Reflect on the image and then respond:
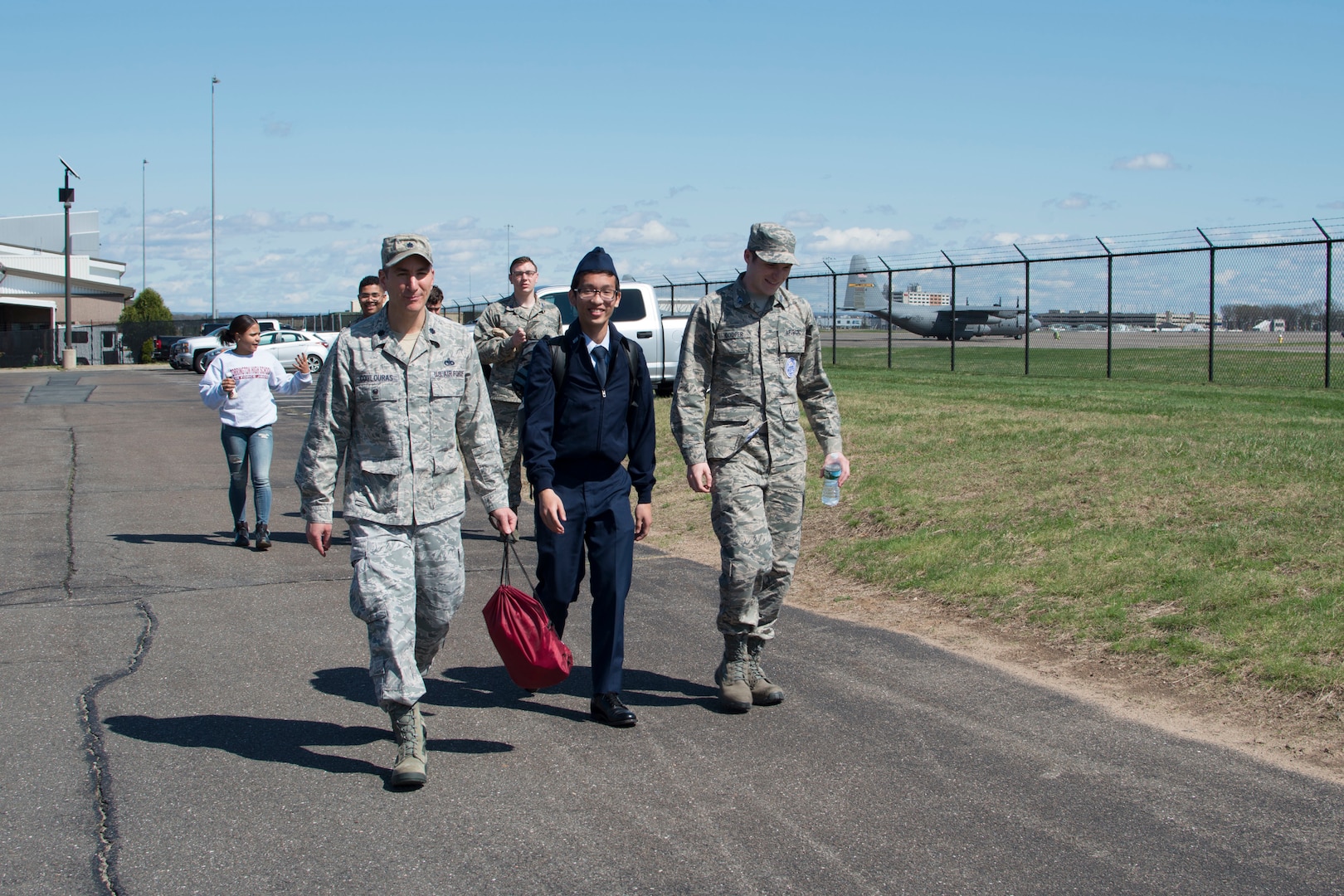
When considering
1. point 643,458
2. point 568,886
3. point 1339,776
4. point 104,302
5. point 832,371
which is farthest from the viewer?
point 104,302

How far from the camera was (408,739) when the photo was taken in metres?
4.50

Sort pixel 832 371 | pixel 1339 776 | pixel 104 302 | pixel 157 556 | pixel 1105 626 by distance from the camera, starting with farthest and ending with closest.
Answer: pixel 104 302 → pixel 832 371 → pixel 157 556 → pixel 1105 626 → pixel 1339 776

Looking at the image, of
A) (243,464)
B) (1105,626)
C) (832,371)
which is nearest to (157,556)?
(243,464)

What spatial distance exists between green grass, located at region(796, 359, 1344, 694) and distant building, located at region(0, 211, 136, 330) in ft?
172

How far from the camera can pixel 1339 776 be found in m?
4.54

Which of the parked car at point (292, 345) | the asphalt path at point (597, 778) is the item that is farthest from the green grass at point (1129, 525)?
the parked car at point (292, 345)

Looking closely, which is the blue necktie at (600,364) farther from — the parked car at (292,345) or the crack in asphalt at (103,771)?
the parked car at (292,345)

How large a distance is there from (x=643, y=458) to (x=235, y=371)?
5.24m

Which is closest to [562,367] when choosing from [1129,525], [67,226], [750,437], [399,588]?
[750,437]

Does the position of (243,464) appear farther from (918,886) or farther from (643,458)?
(918,886)

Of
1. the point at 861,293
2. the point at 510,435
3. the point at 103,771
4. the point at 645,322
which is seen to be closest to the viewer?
the point at 103,771

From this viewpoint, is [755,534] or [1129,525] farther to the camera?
[1129,525]

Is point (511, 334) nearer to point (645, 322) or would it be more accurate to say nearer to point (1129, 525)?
point (1129, 525)

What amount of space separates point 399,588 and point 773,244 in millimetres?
2192
